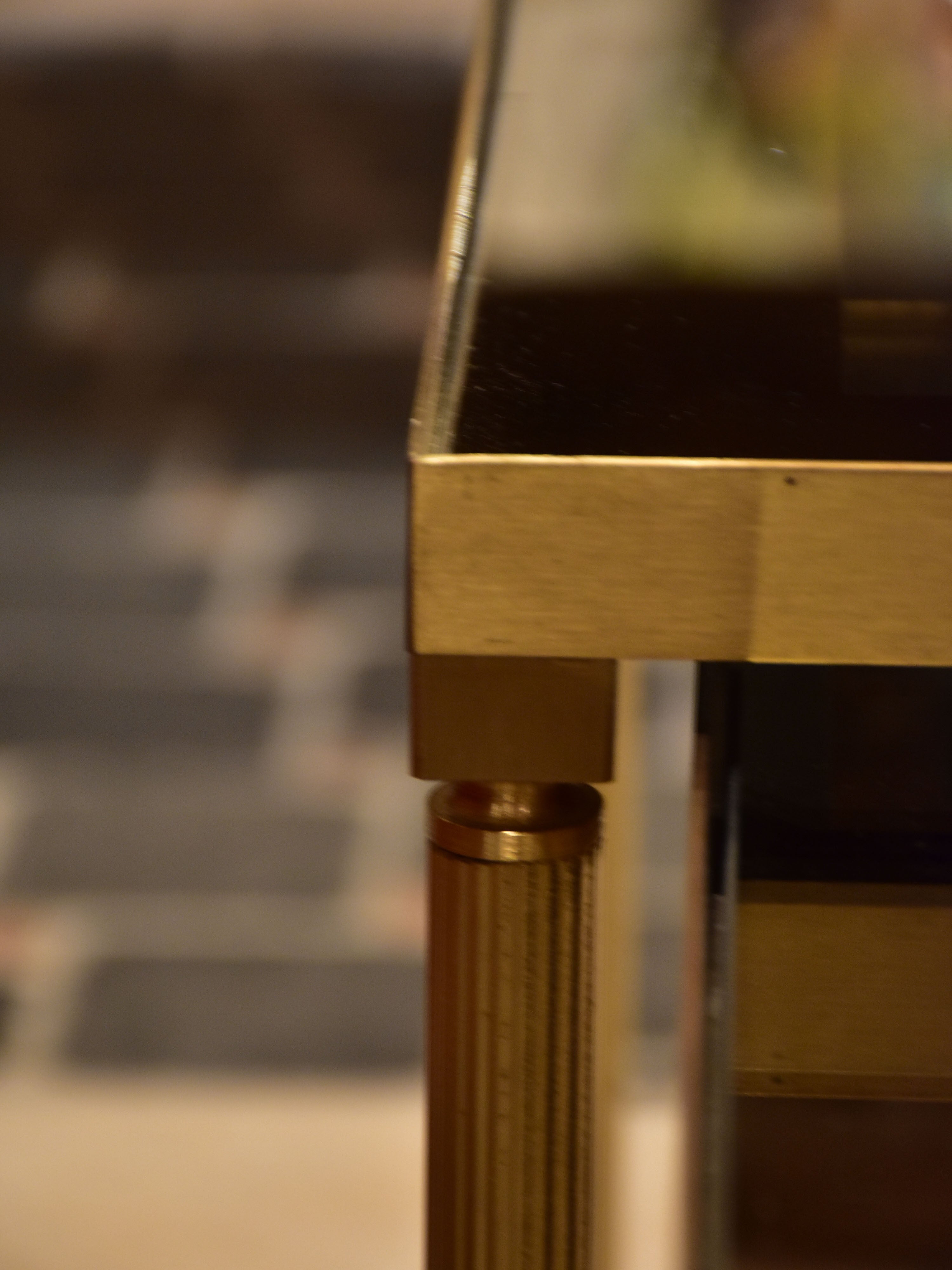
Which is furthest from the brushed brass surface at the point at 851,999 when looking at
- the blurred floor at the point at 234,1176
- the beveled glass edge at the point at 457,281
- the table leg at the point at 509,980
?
the blurred floor at the point at 234,1176

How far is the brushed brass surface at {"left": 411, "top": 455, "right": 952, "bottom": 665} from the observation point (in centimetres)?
29

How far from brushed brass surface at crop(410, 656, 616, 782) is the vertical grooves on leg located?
0.02 m

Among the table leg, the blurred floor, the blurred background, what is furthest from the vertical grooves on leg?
the blurred background

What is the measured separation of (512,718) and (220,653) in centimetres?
136

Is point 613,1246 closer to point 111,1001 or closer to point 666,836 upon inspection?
point 111,1001

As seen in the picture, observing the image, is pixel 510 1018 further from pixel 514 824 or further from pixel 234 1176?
pixel 234 1176

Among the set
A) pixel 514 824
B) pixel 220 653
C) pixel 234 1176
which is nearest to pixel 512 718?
pixel 514 824

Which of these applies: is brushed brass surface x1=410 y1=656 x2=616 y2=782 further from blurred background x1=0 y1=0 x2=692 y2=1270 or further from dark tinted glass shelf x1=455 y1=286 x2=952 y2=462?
blurred background x1=0 y1=0 x2=692 y2=1270

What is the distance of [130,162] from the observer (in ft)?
6.55

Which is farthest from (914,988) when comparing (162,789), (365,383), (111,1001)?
(365,383)

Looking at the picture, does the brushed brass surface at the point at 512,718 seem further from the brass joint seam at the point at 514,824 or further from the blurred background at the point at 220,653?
the blurred background at the point at 220,653

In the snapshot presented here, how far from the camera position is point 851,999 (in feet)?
1.20

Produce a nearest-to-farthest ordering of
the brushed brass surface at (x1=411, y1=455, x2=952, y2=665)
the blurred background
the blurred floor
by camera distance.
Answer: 1. the brushed brass surface at (x1=411, y1=455, x2=952, y2=665)
2. the blurred floor
3. the blurred background

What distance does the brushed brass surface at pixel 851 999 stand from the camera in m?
0.36
